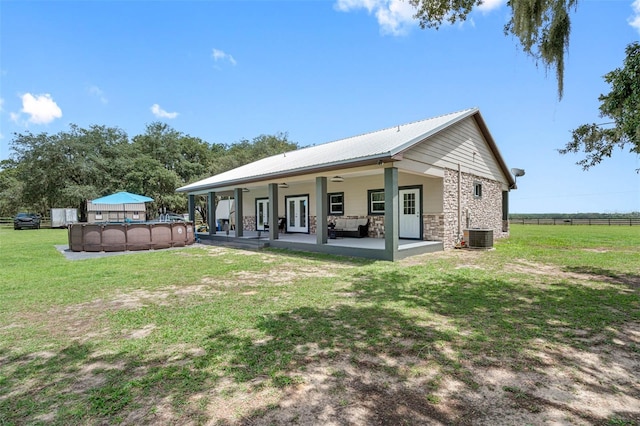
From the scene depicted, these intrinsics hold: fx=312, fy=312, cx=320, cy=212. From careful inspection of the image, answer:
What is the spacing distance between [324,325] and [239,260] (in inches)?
238

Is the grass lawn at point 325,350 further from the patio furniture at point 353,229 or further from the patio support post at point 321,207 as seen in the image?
the patio furniture at point 353,229

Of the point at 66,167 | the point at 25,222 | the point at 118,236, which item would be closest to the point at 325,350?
the point at 118,236

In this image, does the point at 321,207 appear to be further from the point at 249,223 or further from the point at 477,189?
the point at 249,223

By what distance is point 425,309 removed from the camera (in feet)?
14.6

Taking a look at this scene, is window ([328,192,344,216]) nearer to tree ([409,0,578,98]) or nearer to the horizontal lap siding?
the horizontal lap siding

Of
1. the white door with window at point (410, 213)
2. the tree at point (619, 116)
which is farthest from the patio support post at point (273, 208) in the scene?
the tree at point (619, 116)

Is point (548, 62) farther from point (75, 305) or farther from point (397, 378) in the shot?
point (75, 305)

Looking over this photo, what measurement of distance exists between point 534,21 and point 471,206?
872 cm

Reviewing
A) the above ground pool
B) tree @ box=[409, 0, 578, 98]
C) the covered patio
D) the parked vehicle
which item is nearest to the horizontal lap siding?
the covered patio

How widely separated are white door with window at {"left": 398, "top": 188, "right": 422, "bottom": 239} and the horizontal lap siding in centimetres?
165

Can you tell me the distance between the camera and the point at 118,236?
11992 mm

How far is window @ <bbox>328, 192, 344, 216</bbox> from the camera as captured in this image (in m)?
14.3

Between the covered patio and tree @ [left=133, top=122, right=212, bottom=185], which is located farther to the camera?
tree @ [left=133, top=122, right=212, bottom=185]

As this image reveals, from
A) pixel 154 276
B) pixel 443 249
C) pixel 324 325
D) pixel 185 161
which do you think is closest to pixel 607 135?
pixel 443 249
